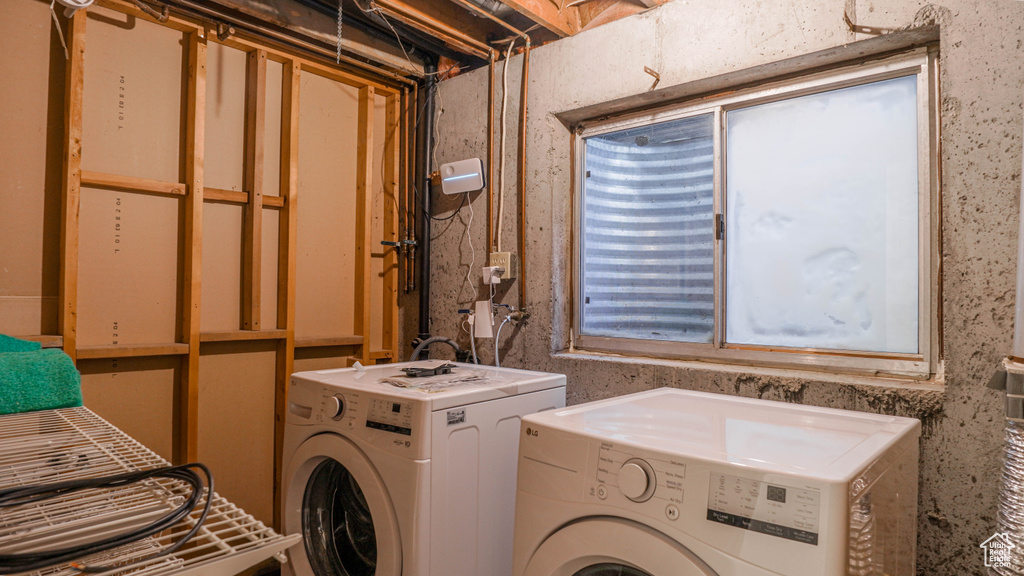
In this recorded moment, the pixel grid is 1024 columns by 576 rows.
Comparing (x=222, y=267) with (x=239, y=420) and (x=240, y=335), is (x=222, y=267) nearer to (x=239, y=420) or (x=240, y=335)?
(x=240, y=335)

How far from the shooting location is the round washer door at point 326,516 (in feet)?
6.02

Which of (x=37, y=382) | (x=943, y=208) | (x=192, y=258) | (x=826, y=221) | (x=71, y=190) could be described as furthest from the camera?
(x=192, y=258)

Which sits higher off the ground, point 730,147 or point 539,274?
point 730,147

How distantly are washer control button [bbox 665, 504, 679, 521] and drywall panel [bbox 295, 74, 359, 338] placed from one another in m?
2.12

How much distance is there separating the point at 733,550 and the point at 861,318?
1.20 meters

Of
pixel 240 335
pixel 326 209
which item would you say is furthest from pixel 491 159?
pixel 240 335

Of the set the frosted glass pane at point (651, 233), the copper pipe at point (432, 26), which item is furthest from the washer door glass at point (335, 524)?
the copper pipe at point (432, 26)

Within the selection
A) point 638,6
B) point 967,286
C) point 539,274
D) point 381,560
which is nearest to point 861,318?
point 967,286

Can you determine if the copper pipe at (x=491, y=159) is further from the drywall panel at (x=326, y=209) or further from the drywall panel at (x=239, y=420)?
the drywall panel at (x=239, y=420)

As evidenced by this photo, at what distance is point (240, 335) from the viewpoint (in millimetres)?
2426

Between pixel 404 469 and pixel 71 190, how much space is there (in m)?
1.58

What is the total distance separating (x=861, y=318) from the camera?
5.98ft

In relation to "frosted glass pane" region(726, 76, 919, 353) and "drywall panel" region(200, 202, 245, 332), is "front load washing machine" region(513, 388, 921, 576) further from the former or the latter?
"drywall panel" region(200, 202, 245, 332)

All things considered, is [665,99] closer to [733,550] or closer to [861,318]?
[861,318]
